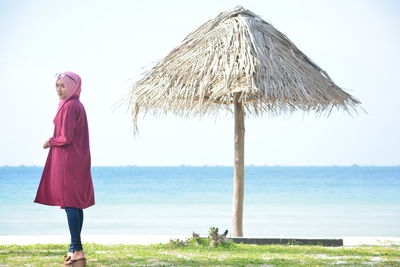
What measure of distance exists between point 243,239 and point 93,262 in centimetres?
226

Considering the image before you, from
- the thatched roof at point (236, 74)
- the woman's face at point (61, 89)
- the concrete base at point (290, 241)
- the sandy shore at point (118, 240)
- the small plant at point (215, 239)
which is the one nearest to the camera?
the woman's face at point (61, 89)

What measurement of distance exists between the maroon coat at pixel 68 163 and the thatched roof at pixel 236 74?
2.39 metres

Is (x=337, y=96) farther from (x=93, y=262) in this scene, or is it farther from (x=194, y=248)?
(x=93, y=262)

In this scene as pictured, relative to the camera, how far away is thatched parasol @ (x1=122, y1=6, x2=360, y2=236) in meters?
7.24

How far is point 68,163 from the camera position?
490 cm

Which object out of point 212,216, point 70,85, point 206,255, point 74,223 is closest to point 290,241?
point 206,255

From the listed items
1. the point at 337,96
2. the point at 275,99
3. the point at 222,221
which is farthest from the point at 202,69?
the point at 222,221

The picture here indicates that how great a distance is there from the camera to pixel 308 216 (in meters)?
18.5

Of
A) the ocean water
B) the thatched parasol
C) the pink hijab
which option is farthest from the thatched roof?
the ocean water

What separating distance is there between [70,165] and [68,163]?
2 centimetres

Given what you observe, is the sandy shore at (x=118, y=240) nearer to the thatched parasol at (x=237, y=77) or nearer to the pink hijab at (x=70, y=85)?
the thatched parasol at (x=237, y=77)

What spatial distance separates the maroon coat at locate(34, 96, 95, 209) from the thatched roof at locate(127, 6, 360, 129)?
2391 mm

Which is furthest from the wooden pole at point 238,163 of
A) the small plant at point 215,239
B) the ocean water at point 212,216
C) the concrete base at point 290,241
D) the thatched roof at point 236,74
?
the ocean water at point 212,216

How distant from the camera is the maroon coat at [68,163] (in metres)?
4.87
